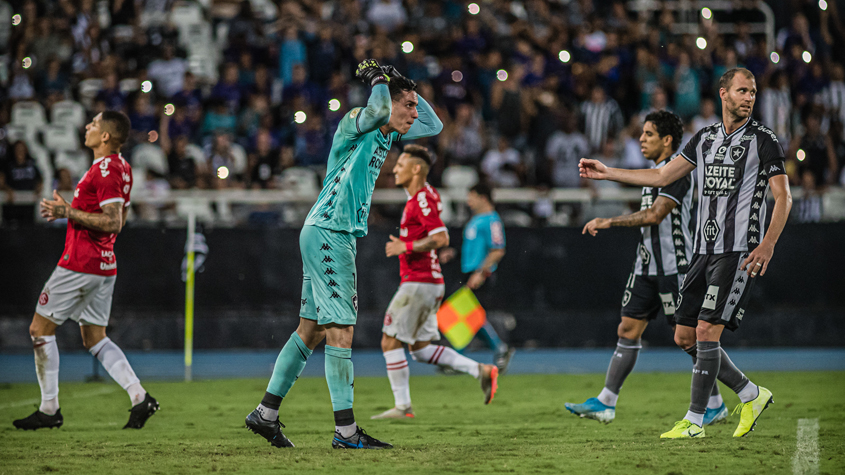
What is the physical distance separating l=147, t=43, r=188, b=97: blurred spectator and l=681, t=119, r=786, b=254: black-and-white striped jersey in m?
12.2

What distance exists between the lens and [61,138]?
14945 millimetres

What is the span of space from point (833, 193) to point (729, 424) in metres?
8.14

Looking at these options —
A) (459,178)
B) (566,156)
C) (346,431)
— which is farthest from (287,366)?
(566,156)

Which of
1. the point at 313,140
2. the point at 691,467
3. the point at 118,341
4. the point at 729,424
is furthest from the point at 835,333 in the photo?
the point at 118,341

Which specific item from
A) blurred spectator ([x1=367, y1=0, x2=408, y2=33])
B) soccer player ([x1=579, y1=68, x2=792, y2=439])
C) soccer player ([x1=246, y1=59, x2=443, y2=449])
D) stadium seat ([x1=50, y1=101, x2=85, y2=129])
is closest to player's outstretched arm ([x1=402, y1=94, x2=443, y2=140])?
soccer player ([x1=246, y1=59, x2=443, y2=449])

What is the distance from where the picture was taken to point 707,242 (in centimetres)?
648

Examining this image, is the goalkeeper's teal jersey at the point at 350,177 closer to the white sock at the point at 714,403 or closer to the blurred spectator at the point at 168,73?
the white sock at the point at 714,403

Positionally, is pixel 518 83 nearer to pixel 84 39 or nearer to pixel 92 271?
pixel 84 39

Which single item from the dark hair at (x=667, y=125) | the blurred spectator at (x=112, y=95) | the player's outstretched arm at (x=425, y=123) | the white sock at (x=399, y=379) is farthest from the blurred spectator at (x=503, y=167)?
the player's outstretched arm at (x=425, y=123)

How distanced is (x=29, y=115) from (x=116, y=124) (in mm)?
9059

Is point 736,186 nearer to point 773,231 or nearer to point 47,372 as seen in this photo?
point 773,231

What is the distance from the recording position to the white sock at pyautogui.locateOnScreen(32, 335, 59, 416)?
24.1 feet

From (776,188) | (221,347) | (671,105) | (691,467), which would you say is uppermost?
(671,105)

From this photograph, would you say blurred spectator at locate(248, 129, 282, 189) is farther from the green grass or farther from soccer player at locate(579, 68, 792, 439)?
soccer player at locate(579, 68, 792, 439)
